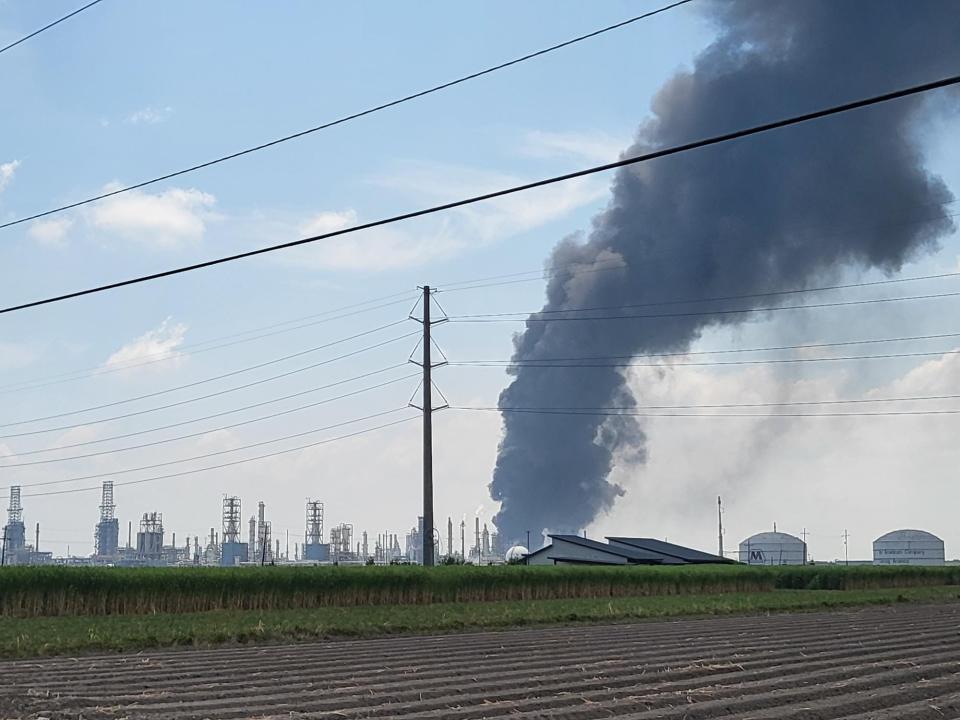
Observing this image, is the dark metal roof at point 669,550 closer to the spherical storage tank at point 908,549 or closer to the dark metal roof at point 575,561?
the dark metal roof at point 575,561

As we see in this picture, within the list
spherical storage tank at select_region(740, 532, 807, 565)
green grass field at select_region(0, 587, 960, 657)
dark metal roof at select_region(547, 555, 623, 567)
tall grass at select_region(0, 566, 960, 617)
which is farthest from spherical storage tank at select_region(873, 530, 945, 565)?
green grass field at select_region(0, 587, 960, 657)

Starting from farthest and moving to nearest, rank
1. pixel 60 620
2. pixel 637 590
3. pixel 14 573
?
1. pixel 637 590
2. pixel 14 573
3. pixel 60 620

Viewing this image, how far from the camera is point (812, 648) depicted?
919 inches

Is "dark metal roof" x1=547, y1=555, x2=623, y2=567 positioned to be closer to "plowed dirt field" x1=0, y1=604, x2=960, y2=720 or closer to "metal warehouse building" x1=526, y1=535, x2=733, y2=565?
"metal warehouse building" x1=526, y1=535, x2=733, y2=565

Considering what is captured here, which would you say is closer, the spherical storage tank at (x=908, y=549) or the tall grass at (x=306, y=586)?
the tall grass at (x=306, y=586)

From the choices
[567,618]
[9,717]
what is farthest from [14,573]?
[9,717]

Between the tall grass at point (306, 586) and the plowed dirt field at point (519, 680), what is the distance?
13.2 meters

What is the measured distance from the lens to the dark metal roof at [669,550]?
268ft

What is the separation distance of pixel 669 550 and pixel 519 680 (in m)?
71.1

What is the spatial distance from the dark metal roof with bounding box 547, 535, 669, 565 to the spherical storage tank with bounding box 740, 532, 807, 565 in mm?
86561

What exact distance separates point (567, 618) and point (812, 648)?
1362 centimetres

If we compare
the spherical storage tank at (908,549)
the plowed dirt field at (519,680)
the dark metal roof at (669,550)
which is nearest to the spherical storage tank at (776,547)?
the spherical storage tank at (908,549)

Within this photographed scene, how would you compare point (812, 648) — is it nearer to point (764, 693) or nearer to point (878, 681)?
point (878, 681)

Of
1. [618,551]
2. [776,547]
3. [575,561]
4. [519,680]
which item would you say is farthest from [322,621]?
[776,547]
